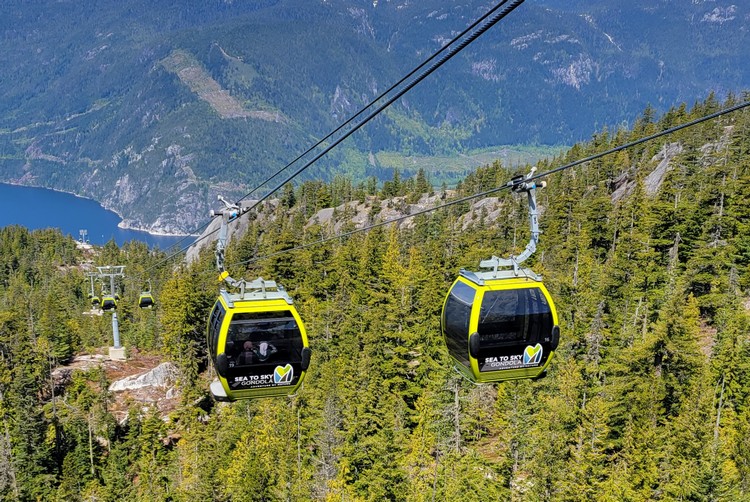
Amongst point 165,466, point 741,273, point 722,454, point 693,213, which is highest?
point 693,213

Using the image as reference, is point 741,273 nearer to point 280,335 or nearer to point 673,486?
point 673,486

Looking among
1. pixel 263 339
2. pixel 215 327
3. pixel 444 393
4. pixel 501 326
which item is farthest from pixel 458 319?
pixel 444 393

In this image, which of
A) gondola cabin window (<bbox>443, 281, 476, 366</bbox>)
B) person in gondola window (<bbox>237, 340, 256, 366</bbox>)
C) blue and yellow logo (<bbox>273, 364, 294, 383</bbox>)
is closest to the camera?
gondola cabin window (<bbox>443, 281, 476, 366</bbox>)

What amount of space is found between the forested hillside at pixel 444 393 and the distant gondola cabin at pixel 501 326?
739 inches

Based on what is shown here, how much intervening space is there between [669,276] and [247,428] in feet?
116

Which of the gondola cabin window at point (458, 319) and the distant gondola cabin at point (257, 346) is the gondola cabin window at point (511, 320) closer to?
the gondola cabin window at point (458, 319)

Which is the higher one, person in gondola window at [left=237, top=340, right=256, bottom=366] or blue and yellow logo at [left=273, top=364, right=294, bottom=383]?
person in gondola window at [left=237, top=340, right=256, bottom=366]

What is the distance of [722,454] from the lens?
29500 mm

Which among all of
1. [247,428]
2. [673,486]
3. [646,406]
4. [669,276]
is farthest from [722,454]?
[247,428]

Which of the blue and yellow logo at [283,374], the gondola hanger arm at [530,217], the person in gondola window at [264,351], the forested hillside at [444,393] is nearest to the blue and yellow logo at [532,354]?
the gondola hanger arm at [530,217]

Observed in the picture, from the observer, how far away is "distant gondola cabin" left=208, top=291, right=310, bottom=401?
13648 millimetres

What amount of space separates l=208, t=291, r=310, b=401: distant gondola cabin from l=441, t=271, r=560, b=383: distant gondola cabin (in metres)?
3.76

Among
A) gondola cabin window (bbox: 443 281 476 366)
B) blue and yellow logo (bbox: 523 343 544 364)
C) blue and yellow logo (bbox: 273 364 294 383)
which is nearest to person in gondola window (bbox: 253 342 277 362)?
blue and yellow logo (bbox: 273 364 294 383)

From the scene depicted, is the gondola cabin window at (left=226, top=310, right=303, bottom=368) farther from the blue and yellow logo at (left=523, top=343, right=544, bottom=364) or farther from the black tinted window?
the blue and yellow logo at (left=523, top=343, right=544, bottom=364)
